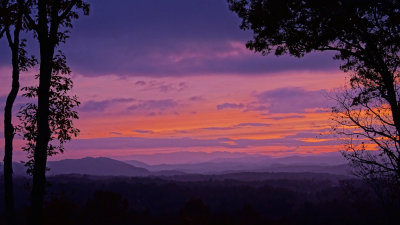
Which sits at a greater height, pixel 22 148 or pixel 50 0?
pixel 50 0

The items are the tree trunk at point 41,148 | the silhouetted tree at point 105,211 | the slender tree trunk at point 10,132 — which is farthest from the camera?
the silhouetted tree at point 105,211

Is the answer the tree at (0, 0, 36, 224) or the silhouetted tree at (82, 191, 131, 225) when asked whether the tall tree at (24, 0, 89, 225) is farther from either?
the silhouetted tree at (82, 191, 131, 225)

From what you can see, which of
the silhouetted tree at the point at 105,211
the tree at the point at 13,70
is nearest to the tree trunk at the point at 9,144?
the tree at the point at 13,70

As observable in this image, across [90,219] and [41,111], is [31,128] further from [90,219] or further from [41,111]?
[90,219]

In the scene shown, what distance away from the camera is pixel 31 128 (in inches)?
727

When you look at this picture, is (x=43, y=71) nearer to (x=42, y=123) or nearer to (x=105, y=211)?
(x=42, y=123)

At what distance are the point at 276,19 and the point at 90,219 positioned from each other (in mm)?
91682

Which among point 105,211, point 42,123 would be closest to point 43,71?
point 42,123

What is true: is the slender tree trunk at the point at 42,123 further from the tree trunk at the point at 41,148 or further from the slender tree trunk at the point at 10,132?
the slender tree trunk at the point at 10,132

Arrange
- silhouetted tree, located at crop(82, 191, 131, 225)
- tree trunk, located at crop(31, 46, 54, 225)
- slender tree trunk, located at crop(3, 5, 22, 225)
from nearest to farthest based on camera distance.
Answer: tree trunk, located at crop(31, 46, 54, 225) < slender tree trunk, located at crop(3, 5, 22, 225) < silhouetted tree, located at crop(82, 191, 131, 225)

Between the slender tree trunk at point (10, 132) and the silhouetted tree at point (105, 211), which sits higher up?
the slender tree trunk at point (10, 132)

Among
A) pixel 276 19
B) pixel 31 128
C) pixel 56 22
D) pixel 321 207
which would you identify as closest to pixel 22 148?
pixel 31 128

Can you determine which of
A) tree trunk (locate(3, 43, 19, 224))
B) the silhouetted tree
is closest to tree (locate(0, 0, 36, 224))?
tree trunk (locate(3, 43, 19, 224))

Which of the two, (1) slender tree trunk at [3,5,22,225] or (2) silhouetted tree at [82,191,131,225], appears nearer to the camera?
(1) slender tree trunk at [3,5,22,225]
